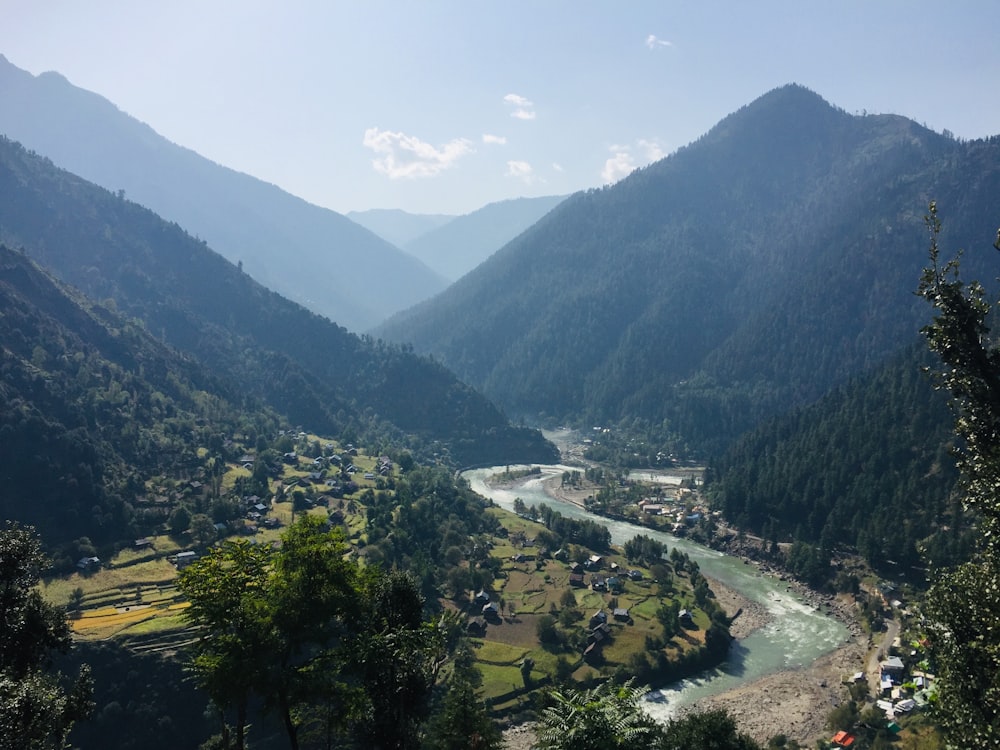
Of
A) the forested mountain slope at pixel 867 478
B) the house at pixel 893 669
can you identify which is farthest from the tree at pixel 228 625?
the forested mountain slope at pixel 867 478

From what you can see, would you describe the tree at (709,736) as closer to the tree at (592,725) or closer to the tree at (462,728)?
the tree at (462,728)

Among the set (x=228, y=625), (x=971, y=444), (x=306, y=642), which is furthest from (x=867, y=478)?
(x=228, y=625)

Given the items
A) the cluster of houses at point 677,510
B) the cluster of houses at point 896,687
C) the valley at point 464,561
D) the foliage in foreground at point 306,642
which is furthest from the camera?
the cluster of houses at point 677,510

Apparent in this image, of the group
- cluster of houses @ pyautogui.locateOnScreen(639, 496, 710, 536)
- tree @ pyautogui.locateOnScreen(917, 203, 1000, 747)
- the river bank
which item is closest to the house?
the river bank

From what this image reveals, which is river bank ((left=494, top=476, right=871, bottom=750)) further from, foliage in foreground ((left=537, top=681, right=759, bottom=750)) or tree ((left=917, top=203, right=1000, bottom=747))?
tree ((left=917, top=203, right=1000, bottom=747))

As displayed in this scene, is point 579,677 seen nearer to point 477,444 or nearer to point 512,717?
point 512,717

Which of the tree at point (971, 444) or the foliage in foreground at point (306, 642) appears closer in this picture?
the tree at point (971, 444)

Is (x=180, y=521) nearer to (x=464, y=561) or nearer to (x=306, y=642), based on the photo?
(x=464, y=561)
